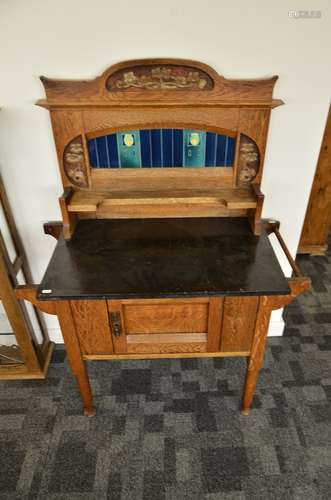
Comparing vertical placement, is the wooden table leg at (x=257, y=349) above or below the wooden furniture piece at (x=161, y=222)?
below

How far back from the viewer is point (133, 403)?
1891 millimetres

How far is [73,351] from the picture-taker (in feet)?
5.01

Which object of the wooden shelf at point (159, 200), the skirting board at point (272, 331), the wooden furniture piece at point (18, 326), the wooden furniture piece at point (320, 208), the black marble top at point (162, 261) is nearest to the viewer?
the black marble top at point (162, 261)

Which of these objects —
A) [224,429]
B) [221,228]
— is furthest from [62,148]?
[224,429]

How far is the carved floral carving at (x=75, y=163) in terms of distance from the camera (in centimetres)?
155

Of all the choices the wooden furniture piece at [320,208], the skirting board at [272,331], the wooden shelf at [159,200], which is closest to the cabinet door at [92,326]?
the wooden shelf at [159,200]

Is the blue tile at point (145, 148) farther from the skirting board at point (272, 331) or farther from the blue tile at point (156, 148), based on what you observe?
the skirting board at point (272, 331)

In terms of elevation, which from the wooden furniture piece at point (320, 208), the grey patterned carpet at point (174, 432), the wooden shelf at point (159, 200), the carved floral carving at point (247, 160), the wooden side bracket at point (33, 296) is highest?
the carved floral carving at point (247, 160)

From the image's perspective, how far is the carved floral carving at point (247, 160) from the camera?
5.11 ft

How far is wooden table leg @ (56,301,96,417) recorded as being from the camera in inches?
54.5

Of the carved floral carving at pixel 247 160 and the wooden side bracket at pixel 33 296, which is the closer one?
the wooden side bracket at pixel 33 296

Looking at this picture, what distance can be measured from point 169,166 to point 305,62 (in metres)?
0.70

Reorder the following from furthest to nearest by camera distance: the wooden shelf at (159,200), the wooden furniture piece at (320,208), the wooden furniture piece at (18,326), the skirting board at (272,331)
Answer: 1. the wooden furniture piece at (320,208)
2. the skirting board at (272,331)
3. the wooden furniture piece at (18,326)
4. the wooden shelf at (159,200)

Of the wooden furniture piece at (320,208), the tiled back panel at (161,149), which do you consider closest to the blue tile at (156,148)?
the tiled back panel at (161,149)
